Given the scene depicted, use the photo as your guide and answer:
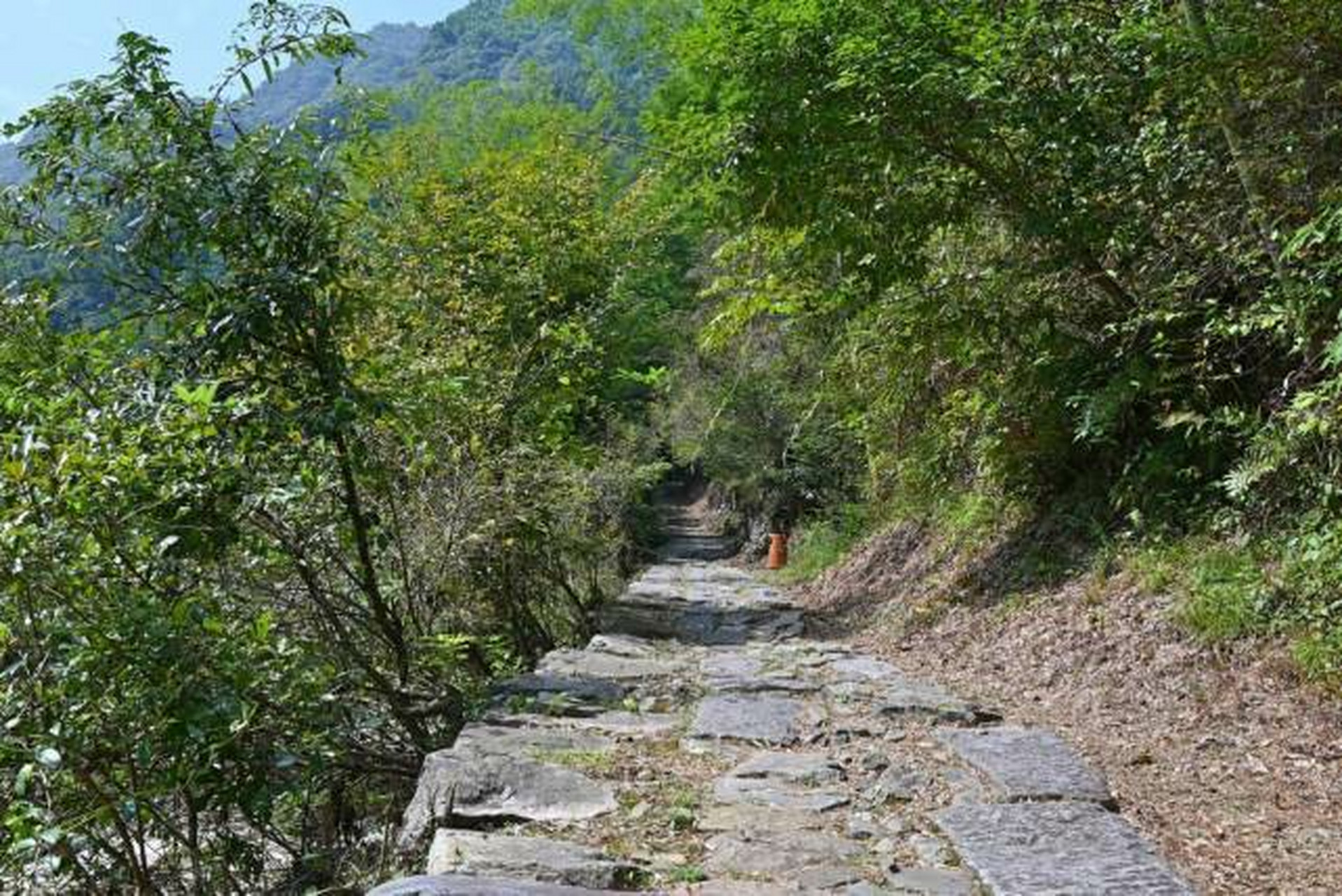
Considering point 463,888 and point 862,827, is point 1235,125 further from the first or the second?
point 463,888

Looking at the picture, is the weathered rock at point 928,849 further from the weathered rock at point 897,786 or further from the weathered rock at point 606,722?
the weathered rock at point 606,722

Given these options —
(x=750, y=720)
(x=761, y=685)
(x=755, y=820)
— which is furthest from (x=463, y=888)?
(x=761, y=685)

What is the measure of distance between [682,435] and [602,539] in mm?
7900

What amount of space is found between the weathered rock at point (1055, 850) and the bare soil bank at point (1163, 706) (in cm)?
15

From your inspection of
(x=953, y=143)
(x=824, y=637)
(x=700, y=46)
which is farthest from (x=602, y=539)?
(x=953, y=143)

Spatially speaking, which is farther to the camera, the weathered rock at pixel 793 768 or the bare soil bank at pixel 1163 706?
the weathered rock at pixel 793 768

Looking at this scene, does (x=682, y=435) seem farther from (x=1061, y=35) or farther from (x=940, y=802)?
(x=940, y=802)

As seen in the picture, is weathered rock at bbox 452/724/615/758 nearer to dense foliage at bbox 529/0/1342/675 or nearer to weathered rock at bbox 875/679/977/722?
weathered rock at bbox 875/679/977/722

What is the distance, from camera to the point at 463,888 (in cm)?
238

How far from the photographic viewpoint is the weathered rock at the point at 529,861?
2725 mm

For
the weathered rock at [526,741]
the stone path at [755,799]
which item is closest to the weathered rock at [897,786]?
the stone path at [755,799]

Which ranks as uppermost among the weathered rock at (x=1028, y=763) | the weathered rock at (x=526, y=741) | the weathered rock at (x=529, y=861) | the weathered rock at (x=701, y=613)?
the weathered rock at (x=529, y=861)

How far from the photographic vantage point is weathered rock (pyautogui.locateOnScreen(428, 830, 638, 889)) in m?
2.72

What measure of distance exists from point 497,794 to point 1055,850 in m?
1.64
